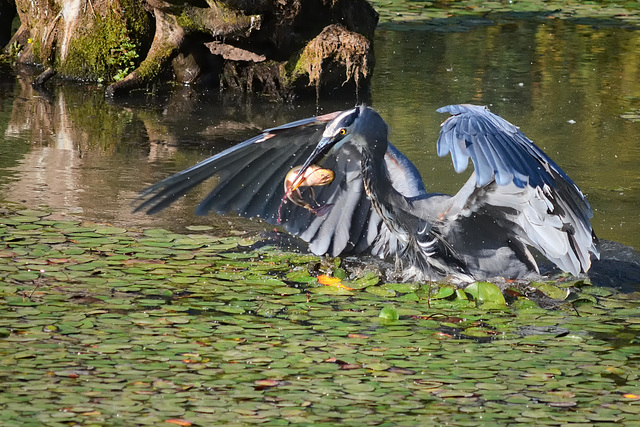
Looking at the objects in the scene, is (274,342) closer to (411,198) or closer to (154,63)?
(411,198)

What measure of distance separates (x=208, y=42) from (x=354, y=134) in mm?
5191

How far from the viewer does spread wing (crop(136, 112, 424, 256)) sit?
4.72 metres

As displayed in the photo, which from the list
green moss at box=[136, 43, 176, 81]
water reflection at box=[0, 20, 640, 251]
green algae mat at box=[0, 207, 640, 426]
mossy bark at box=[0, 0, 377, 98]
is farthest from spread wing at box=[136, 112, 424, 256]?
green moss at box=[136, 43, 176, 81]

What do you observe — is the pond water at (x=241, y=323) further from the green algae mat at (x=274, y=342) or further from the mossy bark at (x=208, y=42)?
the mossy bark at (x=208, y=42)

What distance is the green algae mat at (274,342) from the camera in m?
3.03

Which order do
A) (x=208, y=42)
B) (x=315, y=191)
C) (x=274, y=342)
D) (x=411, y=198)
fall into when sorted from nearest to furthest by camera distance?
(x=274, y=342), (x=411, y=198), (x=315, y=191), (x=208, y=42)

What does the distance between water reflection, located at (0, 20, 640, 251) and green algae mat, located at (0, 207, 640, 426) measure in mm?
904

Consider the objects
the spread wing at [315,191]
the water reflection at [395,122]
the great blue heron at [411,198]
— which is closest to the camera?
the great blue heron at [411,198]

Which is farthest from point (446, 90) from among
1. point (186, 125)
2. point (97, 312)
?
point (97, 312)

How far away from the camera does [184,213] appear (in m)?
5.49

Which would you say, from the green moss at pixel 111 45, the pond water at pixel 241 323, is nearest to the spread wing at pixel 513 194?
the pond water at pixel 241 323

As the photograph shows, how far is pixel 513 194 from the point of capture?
4141 mm

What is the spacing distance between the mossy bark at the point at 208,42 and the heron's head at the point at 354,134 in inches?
175

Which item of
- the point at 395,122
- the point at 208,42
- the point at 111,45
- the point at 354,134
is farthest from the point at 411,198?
the point at 111,45
